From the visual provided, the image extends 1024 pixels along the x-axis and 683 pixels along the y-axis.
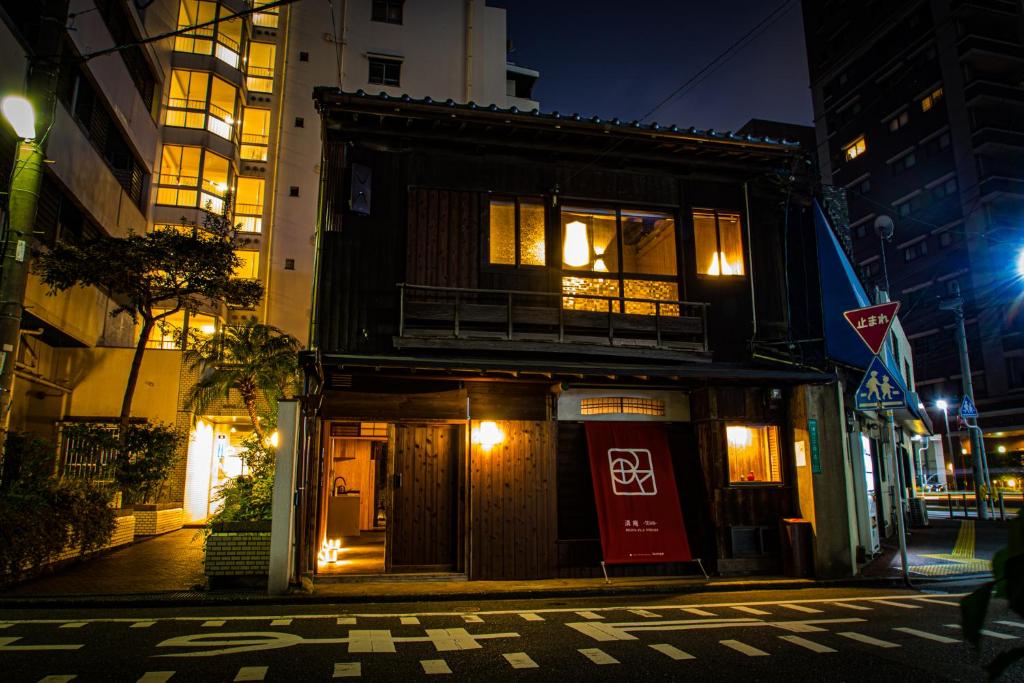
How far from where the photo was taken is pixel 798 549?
12602 mm

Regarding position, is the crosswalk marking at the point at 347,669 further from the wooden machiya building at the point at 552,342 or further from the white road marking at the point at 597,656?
the wooden machiya building at the point at 552,342

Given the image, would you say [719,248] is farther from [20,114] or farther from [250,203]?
[250,203]

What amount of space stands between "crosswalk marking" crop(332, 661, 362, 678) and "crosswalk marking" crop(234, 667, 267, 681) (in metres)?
0.65

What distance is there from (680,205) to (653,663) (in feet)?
33.7

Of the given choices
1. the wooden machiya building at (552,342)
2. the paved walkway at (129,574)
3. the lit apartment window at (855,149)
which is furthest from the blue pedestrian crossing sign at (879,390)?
the lit apartment window at (855,149)

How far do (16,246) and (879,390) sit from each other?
47.9 ft

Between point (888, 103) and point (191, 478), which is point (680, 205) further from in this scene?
point (888, 103)

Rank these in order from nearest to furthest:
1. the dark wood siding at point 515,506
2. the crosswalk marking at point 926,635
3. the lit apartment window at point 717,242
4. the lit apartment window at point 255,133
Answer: the crosswalk marking at point 926,635, the dark wood siding at point 515,506, the lit apartment window at point 717,242, the lit apartment window at point 255,133

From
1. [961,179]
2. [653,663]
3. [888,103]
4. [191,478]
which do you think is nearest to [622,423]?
[653,663]

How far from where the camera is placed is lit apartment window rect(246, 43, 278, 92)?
32438mm

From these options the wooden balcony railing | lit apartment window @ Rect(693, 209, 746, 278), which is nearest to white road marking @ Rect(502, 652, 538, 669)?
the wooden balcony railing

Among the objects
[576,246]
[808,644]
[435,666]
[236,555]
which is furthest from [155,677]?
[576,246]

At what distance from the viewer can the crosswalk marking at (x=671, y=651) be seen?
6.83 meters

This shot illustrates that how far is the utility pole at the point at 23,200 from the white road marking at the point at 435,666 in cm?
859
